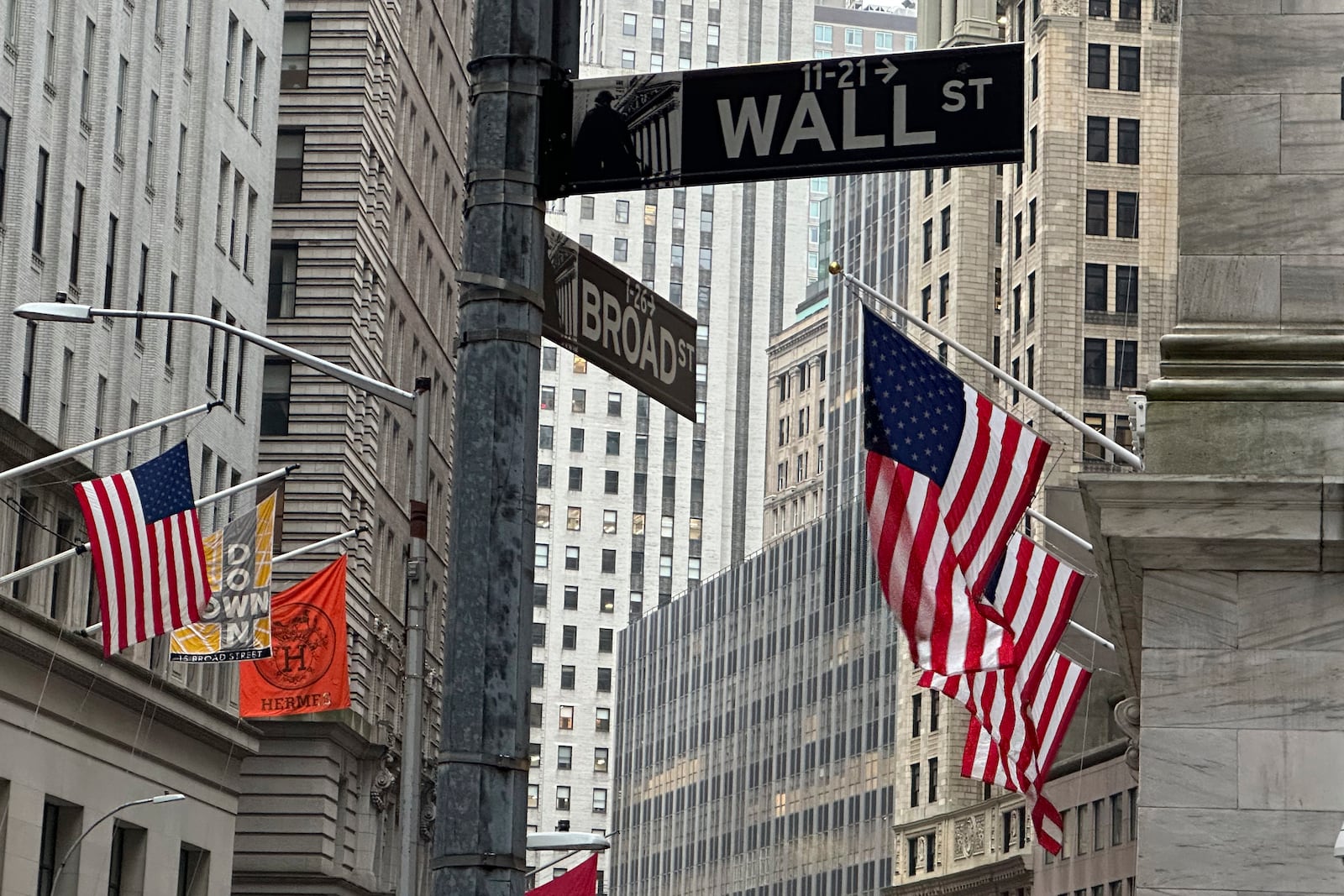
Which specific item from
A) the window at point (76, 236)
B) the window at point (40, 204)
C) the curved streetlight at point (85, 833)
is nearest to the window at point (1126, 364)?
the window at point (76, 236)

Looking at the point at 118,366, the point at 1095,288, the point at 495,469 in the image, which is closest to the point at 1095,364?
the point at 1095,288

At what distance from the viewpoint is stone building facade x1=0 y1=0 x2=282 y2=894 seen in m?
43.2

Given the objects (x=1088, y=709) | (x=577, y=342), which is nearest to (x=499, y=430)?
(x=577, y=342)

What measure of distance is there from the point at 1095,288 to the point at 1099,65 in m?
10.7

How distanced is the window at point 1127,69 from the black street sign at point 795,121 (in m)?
109

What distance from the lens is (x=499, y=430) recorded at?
7555 millimetres

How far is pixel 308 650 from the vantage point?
127 feet

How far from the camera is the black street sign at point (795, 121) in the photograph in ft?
26.1

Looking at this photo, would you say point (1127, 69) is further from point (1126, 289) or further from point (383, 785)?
point (383, 785)

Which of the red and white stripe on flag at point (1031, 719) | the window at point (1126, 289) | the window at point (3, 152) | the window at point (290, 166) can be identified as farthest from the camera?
the window at point (1126, 289)

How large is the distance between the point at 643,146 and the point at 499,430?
1242 millimetres

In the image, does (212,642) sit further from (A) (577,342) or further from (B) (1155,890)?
(A) (577,342)

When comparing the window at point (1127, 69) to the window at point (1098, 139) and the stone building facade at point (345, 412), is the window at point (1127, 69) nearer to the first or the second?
the window at point (1098, 139)

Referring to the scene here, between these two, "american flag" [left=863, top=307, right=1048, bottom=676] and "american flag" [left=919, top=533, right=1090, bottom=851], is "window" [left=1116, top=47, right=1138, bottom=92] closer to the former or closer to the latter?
"american flag" [left=919, top=533, right=1090, bottom=851]
